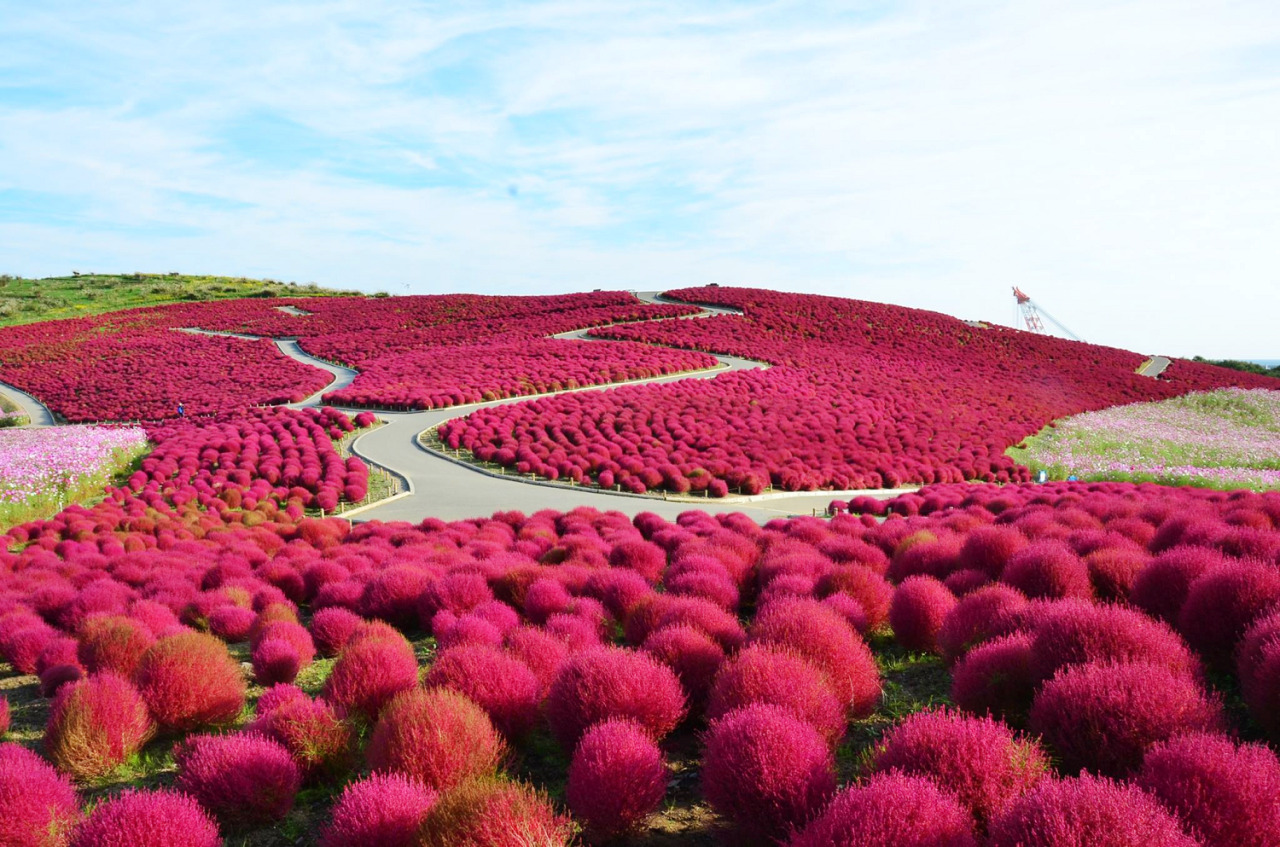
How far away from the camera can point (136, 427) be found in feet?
106

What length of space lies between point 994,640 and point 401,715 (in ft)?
12.2

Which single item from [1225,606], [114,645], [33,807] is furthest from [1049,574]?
[114,645]

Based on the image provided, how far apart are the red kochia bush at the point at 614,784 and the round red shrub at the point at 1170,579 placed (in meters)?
4.08

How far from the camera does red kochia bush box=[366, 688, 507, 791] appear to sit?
4.36 metres

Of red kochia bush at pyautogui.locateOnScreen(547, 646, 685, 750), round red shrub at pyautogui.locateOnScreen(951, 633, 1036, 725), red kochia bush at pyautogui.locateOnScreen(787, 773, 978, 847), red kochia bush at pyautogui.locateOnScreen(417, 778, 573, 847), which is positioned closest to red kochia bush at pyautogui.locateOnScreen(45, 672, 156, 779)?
red kochia bush at pyautogui.locateOnScreen(547, 646, 685, 750)

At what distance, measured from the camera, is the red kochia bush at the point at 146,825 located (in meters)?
3.72

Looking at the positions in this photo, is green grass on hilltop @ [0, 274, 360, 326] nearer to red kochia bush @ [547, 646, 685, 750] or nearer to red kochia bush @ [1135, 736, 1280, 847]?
red kochia bush @ [547, 646, 685, 750]

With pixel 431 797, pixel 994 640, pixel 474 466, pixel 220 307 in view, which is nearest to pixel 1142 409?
pixel 474 466

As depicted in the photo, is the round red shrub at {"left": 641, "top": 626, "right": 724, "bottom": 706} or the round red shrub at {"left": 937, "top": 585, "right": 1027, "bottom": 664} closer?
the round red shrub at {"left": 641, "top": 626, "right": 724, "bottom": 706}

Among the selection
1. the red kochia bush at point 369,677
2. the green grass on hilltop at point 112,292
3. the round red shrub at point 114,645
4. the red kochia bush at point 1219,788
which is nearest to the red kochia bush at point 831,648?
the red kochia bush at point 1219,788

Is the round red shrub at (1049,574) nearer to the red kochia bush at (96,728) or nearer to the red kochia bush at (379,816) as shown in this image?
the red kochia bush at (379,816)

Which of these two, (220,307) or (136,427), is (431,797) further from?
(220,307)

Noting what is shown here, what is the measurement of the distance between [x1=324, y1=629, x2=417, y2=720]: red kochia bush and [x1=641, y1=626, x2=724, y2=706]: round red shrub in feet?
6.06

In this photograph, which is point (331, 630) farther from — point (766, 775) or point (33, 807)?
point (766, 775)
